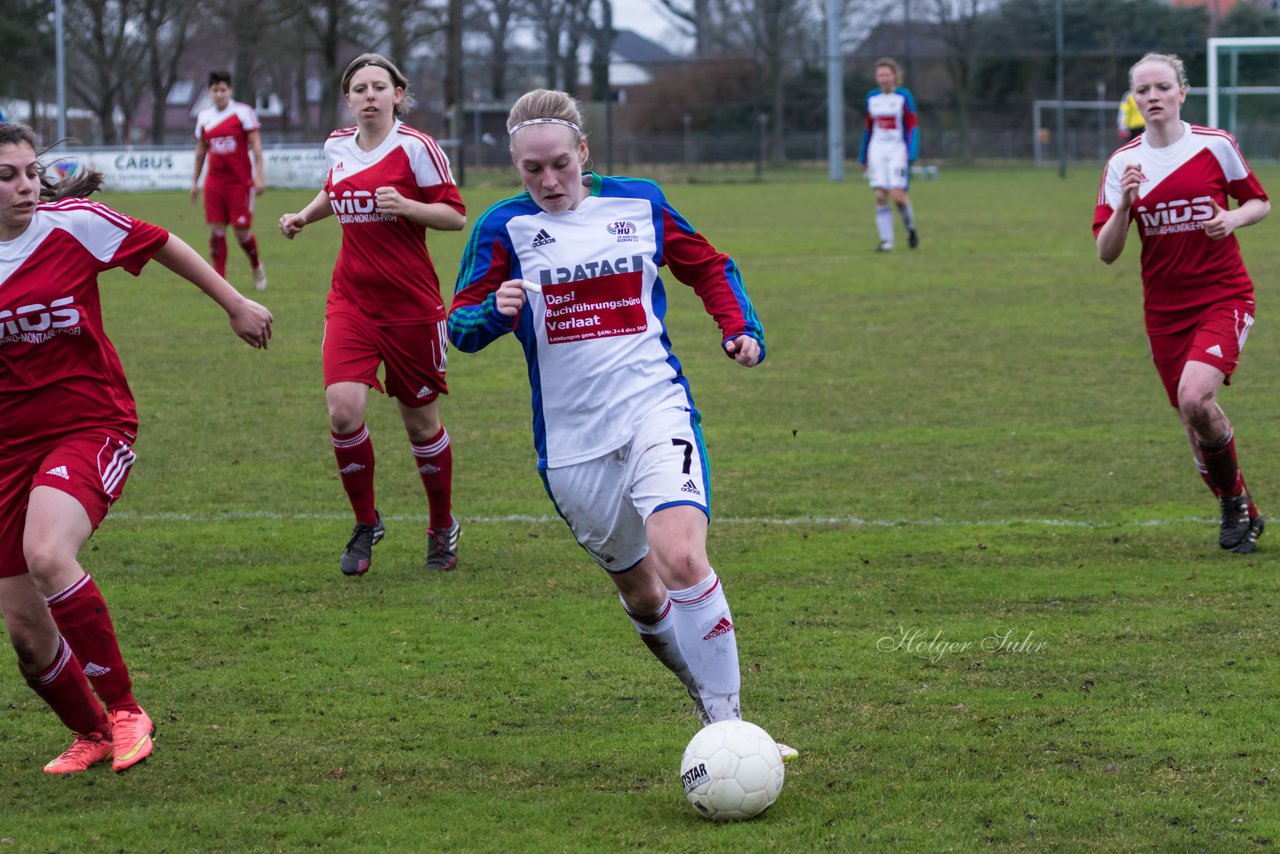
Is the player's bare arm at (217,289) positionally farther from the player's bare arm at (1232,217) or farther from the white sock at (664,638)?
the player's bare arm at (1232,217)

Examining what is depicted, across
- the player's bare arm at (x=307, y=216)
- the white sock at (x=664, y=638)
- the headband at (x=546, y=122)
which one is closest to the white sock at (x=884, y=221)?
the player's bare arm at (x=307, y=216)

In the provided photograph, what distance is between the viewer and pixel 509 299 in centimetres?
404

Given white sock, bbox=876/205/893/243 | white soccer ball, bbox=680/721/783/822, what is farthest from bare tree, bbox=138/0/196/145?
white soccer ball, bbox=680/721/783/822

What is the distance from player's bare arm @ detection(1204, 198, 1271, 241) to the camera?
20.9 ft

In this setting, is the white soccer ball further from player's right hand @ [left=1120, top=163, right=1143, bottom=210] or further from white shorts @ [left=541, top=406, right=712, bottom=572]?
player's right hand @ [left=1120, top=163, right=1143, bottom=210]

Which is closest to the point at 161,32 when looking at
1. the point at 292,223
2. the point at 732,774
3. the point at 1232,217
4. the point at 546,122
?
the point at 292,223

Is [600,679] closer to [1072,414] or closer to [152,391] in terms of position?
[1072,414]

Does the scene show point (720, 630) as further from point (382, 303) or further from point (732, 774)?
point (382, 303)

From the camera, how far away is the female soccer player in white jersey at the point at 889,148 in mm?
19047

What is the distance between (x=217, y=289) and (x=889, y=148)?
15681 mm

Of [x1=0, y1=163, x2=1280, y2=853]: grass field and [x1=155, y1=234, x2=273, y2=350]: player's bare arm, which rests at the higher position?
[x1=155, y1=234, x2=273, y2=350]: player's bare arm

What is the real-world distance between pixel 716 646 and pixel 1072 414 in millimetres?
6195

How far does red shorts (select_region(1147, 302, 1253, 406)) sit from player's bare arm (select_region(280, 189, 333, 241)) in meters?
3.65

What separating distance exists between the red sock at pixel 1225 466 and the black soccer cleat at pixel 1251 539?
0.15 metres
